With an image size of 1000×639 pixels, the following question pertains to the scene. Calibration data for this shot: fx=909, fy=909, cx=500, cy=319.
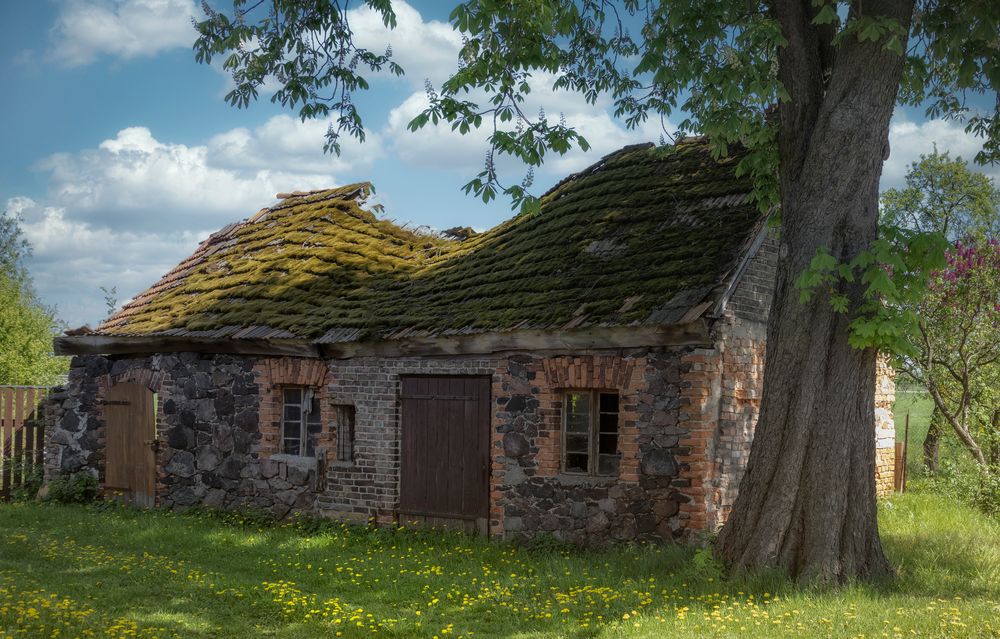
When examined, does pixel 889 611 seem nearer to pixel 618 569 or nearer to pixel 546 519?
pixel 618 569

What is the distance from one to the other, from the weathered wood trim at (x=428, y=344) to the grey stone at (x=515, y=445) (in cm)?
102

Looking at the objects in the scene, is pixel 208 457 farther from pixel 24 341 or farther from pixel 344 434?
pixel 24 341

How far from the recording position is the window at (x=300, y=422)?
12.9 m

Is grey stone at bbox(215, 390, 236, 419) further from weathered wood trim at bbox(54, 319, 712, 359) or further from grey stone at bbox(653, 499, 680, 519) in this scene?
grey stone at bbox(653, 499, 680, 519)

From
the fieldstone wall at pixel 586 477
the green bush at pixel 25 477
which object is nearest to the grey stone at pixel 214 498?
the green bush at pixel 25 477

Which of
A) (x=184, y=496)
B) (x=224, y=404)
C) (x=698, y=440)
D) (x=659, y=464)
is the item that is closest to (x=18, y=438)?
(x=184, y=496)

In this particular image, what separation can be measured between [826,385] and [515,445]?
3922 millimetres

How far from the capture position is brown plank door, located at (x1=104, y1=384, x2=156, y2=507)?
46.5 feet

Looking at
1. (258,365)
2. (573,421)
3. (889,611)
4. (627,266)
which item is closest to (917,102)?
(627,266)

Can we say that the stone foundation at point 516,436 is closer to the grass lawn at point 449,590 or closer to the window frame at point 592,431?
the window frame at point 592,431

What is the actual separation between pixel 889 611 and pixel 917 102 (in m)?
6.46

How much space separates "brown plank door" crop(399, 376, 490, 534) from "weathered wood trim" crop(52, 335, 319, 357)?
1943 mm

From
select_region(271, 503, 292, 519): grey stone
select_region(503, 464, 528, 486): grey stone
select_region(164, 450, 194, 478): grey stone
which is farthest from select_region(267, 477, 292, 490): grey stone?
select_region(503, 464, 528, 486): grey stone

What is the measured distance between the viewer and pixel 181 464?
1391 cm
